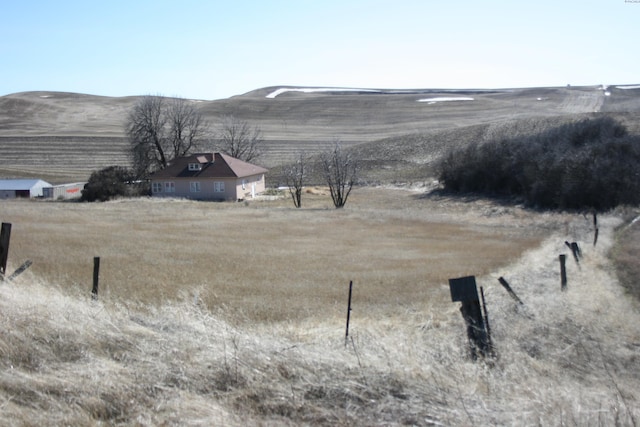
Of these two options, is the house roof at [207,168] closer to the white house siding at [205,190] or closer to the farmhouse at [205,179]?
the farmhouse at [205,179]

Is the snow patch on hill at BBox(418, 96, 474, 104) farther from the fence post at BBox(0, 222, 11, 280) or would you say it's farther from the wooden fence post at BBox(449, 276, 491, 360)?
the wooden fence post at BBox(449, 276, 491, 360)

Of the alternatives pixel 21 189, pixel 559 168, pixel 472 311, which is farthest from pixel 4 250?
pixel 21 189

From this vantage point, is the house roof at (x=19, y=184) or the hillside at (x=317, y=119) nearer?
the house roof at (x=19, y=184)

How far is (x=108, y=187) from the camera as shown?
5703cm

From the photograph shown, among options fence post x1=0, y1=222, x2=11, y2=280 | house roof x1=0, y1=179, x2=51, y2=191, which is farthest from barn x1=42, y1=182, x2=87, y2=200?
fence post x1=0, y1=222, x2=11, y2=280

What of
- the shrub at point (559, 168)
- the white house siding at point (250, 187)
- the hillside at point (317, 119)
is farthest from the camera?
the hillside at point (317, 119)

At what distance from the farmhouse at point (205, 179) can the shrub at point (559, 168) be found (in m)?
18.4

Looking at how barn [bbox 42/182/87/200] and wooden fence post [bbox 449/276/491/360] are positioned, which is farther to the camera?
barn [bbox 42/182/87/200]

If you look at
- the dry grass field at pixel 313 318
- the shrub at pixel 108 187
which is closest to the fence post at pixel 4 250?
the dry grass field at pixel 313 318

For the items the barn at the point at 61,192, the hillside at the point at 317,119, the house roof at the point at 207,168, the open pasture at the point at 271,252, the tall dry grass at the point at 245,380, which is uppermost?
the hillside at the point at 317,119

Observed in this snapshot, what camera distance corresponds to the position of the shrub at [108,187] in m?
56.8

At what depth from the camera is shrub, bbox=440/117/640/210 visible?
43219 millimetres

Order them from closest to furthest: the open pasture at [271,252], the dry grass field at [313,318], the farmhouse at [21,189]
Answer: the dry grass field at [313,318] → the open pasture at [271,252] → the farmhouse at [21,189]

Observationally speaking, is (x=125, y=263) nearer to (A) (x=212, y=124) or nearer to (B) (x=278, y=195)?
(B) (x=278, y=195)
